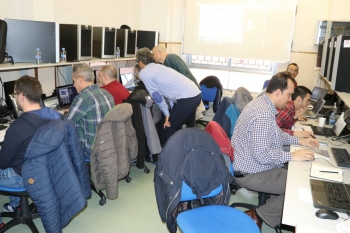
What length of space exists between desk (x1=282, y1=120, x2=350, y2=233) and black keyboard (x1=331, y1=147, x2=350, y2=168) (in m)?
0.08

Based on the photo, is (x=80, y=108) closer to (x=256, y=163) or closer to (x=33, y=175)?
(x=33, y=175)

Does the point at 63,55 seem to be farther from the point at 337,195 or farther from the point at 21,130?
the point at 337,195

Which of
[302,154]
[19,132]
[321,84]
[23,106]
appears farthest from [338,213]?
[321,84]

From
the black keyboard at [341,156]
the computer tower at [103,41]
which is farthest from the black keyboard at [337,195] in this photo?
the computer tower at [103,41]

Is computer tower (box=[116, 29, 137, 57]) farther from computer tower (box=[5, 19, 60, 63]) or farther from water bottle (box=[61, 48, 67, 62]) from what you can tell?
computer tower (box=[5, 19, 60, 63])

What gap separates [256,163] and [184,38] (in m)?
4.12

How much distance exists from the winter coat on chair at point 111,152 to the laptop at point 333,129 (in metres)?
1.84

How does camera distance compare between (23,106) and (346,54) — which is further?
(346,54)

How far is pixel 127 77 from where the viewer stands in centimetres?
503

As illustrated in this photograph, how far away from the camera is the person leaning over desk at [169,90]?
3512 millimetres

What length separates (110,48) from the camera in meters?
4.26

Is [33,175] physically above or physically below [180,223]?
above

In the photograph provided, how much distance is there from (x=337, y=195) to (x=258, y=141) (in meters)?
0.64

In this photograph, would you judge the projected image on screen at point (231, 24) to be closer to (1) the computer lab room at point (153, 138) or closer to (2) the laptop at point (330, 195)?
(1) the computer lab room at point (153, 138)
